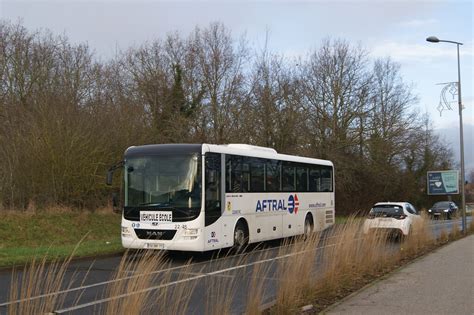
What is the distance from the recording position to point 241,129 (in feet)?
110

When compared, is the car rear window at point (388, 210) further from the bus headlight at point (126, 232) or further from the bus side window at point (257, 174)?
the bus headlight at point (126, 232)

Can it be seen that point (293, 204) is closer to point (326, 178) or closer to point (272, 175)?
point (272, 175)

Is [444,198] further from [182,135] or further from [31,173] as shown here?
[31,173]

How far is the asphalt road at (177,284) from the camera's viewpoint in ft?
17.9

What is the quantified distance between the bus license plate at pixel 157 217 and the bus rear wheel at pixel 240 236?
2347 mm

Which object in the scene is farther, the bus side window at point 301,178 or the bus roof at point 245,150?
the bus side window at point 301,178

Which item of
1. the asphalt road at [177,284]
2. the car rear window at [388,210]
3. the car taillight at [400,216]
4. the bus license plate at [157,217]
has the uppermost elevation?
the bus license plate at [157,217]

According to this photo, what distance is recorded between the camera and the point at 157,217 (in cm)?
1341

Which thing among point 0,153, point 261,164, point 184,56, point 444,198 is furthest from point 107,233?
point 444,198

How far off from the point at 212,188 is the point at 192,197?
662mm

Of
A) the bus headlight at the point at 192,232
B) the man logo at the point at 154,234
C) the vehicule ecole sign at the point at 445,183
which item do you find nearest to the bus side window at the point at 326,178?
the bus headlight at the point at 192,232

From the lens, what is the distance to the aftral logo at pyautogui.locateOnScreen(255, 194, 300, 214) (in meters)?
16.2

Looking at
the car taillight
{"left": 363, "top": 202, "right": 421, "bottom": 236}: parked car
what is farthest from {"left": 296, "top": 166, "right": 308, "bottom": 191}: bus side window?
the car taillight

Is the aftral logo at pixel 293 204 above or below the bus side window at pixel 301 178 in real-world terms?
below
